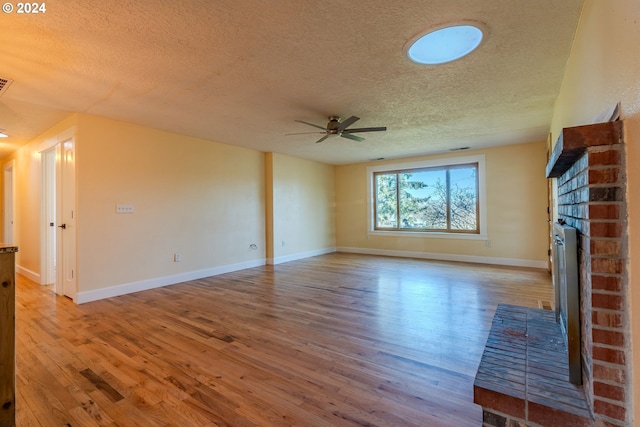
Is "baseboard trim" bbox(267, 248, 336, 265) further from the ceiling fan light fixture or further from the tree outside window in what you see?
the ceiling fan light fixture

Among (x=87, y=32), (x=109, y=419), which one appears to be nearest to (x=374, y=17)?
(x=87, y=32)

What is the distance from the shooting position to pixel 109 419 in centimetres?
155

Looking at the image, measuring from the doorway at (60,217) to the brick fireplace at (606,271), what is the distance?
481cm

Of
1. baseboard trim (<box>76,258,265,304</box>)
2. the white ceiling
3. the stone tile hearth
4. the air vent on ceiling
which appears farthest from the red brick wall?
baseboard trim (<box>76,258,265,304</box>)

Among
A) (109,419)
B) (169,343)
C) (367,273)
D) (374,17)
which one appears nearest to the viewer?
(109,419)

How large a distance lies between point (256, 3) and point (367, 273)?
14.1 ft

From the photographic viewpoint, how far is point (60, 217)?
13.1 feet

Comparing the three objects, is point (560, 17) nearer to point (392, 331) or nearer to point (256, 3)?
point (256, 3)

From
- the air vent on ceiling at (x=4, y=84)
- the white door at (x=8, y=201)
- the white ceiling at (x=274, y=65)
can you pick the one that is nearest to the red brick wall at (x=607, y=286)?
the white ceiling at (x=274, y=65)

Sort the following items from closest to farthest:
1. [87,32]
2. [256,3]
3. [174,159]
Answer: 1. [256,3]
2. [87,32]
3. [174,159]

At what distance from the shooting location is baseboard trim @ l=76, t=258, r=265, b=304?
3.66m

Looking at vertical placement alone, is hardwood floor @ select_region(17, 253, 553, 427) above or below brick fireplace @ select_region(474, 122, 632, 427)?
below

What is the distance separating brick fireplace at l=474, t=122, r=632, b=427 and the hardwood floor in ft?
1.21

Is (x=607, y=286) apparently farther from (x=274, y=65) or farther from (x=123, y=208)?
(x=123, y=208)
